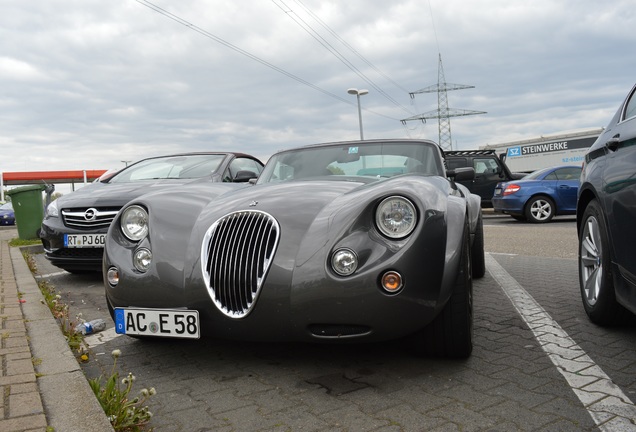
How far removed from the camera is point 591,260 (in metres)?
3.85

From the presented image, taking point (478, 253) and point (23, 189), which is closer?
point (478, 253)

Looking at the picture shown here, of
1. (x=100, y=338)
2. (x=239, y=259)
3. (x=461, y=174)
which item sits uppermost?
(x=461, y=174)

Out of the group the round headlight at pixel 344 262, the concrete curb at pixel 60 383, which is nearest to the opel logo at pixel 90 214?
the concrete curb at pixel 60 383

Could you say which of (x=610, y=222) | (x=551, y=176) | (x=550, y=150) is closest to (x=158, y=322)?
(x=610, y=222)

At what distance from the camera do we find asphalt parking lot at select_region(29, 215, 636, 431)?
2305 millimetres

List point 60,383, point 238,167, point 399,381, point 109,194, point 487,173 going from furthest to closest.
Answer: point 487,173 < point 238,167 < point 109,194 < point 399,381 < point 60,383

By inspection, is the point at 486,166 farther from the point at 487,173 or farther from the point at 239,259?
the point at 239,259

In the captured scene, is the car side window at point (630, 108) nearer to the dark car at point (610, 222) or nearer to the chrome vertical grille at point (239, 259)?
the dark car at point (610, 222)

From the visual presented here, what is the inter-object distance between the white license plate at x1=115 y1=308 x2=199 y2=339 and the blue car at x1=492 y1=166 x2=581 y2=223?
1216cm

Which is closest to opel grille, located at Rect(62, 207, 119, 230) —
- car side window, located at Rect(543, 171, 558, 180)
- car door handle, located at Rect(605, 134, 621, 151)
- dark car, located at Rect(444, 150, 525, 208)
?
car door handle, located at Rect(605, 134, 621, 151)

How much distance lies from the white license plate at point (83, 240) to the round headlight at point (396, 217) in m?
3.97

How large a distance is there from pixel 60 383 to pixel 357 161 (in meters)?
2.60

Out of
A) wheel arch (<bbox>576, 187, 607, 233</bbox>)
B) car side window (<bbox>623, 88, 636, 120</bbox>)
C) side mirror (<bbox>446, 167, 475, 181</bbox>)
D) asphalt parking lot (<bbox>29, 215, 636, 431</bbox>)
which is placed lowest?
asphalt parking lot (<bbox>29, 215, 636, 431</bbox>)

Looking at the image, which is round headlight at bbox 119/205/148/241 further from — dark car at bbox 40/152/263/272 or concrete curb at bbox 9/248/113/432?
dark car at bbox 40/152/263/272
